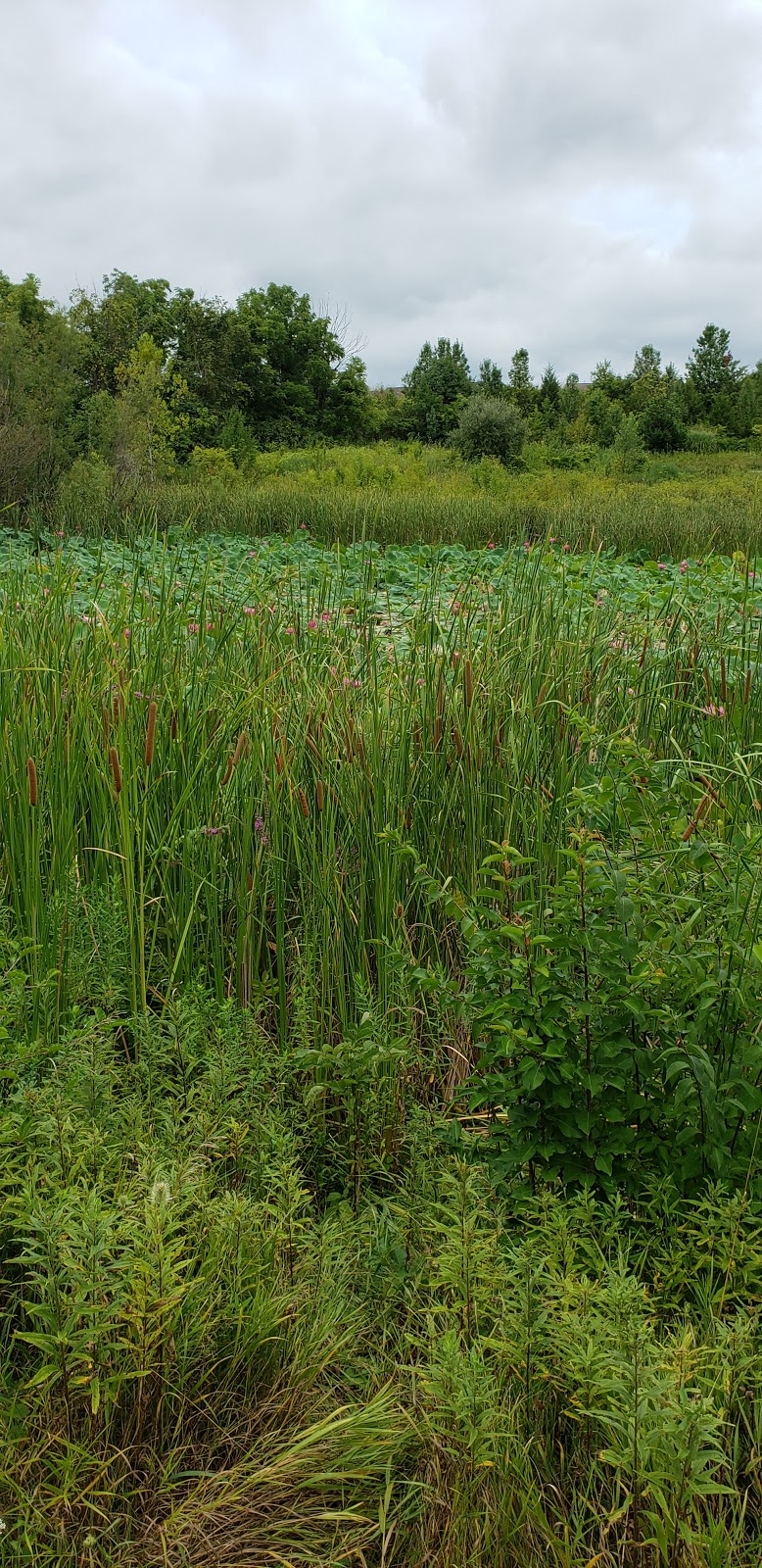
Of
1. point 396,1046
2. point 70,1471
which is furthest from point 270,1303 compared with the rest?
point 396,1046

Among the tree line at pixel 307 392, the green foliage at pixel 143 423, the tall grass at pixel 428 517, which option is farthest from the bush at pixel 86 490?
the tree line at pixel 307 392

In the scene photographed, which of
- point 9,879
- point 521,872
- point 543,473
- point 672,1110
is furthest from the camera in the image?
point 543,473

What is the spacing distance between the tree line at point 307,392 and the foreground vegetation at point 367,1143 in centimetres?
1293

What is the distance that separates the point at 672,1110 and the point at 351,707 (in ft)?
4.69

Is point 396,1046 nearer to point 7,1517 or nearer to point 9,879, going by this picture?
point 7,1517

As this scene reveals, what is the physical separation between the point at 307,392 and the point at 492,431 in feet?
25.9

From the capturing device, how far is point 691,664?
320 centimetres

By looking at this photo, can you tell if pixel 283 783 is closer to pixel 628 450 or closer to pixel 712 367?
pixel 628 450

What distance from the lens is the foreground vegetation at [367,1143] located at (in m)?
1.08

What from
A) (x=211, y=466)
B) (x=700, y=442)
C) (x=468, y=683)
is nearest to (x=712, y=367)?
(x=700, y=442)

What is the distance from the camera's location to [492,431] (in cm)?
2469

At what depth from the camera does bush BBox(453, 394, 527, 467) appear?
80.6 ft

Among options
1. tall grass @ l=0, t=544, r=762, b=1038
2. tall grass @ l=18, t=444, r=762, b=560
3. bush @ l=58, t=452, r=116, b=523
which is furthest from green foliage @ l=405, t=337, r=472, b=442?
tall grass @ l=0, t=544, r=762, b=1038

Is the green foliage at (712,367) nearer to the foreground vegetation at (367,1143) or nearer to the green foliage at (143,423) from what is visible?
the green foliage at (143,423)
